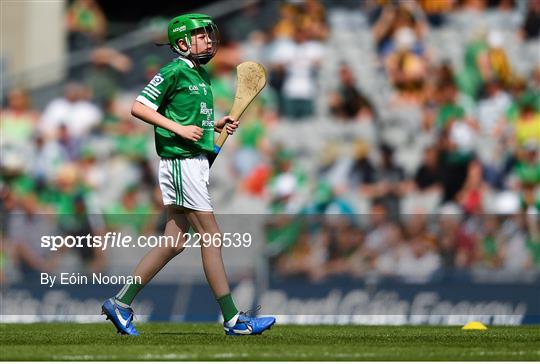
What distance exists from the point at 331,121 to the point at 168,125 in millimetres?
10168

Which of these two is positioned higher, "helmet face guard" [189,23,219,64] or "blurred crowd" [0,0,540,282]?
"helmet face guard" [189,23,219,64]

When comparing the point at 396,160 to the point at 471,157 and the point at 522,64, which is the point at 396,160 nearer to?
the point at 471,157

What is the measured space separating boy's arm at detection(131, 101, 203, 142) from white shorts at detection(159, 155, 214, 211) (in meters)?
0.27

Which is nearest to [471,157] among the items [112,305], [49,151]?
[49,151]

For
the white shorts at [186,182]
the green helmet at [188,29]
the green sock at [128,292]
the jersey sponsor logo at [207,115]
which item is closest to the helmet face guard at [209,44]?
the green helmet at [188,29]

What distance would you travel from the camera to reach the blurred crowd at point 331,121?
56.4ft

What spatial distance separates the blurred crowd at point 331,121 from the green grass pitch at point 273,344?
17.4ft

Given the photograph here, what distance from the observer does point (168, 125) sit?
875 centimetres

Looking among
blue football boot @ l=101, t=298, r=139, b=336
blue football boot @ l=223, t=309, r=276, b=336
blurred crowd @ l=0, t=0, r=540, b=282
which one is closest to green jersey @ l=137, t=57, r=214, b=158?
blue football boot @ l=101, t=298, r=139, b=336

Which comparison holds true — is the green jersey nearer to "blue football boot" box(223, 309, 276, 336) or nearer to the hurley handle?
the hurley handle

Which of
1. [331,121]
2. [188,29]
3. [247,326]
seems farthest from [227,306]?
[331,121]

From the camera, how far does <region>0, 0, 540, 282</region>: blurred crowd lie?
56.4 feet

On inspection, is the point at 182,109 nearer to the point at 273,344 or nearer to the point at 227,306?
the point at 227,306

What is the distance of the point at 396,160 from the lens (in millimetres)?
18094
